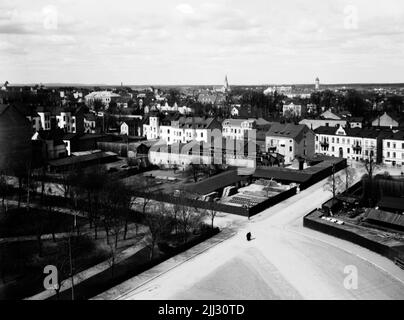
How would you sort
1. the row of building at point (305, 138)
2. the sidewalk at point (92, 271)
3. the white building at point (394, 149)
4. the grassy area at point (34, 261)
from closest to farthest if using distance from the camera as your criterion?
the sidewalk at point (92, 271) → the grassy area at point (34, 261) → the white building at point (394, 149) → the row of building at point (305, 138)

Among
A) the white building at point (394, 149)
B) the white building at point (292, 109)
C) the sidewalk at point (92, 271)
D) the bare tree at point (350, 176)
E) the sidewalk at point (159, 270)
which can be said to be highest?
the white building at point (292, 109)

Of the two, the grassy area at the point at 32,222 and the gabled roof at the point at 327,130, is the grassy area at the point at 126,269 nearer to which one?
the grassy area at the point at 32,222

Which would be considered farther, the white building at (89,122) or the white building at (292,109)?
the white building at (292,109)

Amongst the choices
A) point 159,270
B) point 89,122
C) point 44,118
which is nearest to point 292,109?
point 89,122

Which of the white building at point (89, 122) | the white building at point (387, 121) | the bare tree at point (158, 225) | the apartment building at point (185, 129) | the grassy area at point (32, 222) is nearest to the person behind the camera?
the bare tree at point (158, 225)

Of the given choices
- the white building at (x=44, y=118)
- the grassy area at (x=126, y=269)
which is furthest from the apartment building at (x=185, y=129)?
the grassy area at (x=126, y=269)

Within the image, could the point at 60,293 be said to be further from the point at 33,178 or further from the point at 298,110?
the point at 298,110

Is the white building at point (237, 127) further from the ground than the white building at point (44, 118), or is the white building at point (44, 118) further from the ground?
the white building at point (44, 118)

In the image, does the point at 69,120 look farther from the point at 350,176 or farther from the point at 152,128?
the point at 350,176
